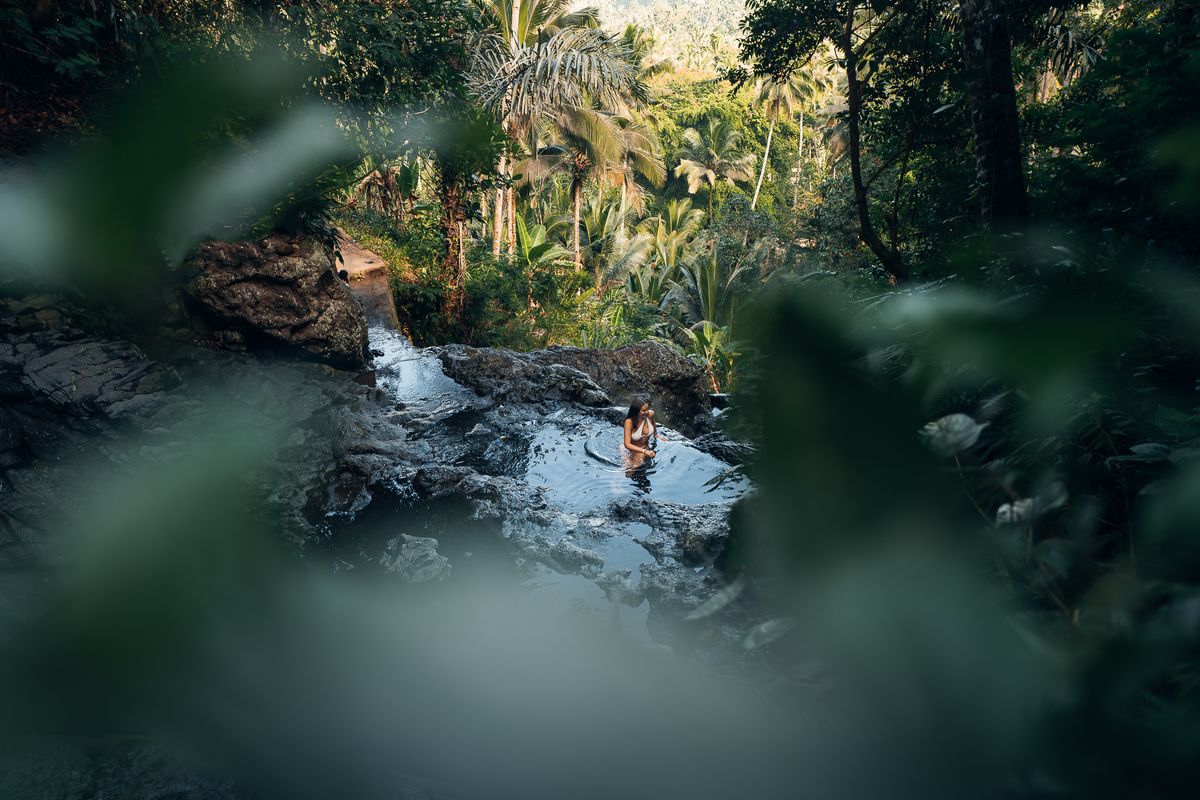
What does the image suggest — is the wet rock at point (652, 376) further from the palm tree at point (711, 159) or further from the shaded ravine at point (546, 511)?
the palm tree at point (711, 159)

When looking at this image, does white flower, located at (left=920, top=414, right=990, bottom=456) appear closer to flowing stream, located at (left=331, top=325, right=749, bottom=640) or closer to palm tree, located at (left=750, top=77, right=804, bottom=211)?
flowing stream, located at (left=331, top=325, right=749, bottom=640)

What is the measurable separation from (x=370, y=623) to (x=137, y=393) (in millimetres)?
5786

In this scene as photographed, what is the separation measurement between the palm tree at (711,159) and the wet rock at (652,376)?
22223 mm

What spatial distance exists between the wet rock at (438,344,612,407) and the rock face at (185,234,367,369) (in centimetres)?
137

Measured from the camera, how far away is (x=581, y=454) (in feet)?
24.5

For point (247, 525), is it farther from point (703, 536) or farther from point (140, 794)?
point (703, 536)

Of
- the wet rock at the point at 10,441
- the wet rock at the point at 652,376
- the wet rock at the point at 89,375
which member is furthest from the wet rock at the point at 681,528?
the wet rock at the point at 10,441

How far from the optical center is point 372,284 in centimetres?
1255

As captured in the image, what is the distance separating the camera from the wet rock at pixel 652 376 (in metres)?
9.55

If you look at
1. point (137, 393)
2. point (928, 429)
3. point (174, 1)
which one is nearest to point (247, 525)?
point (928, 429)

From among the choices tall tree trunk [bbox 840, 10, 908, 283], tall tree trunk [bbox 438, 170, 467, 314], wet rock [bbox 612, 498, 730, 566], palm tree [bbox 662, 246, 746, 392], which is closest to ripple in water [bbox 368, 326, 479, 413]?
tall tree trunk [bbox 438, 170, 467, 314]

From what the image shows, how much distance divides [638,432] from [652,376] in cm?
256

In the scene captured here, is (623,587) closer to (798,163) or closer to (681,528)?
(681,528)

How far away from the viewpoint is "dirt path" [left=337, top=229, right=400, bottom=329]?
38.3 feet
